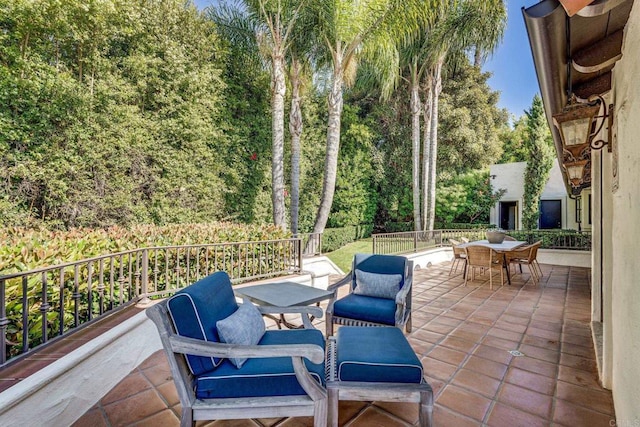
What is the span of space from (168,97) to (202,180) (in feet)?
6.91

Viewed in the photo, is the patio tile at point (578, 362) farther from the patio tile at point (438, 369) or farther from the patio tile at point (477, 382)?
the patio tile at point (438, 369)

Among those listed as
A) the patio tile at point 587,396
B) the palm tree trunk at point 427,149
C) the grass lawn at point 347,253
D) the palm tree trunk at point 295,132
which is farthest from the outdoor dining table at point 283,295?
the palm tree trunk at point 427,149

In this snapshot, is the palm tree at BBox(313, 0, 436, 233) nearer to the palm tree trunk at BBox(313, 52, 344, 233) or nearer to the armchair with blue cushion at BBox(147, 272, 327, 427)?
the palm tree trunk at BBox(313, 52, 344, 233)

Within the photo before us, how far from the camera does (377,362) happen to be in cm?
197

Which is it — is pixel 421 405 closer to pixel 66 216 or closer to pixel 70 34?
pixel 66 216

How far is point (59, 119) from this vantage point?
5.97m

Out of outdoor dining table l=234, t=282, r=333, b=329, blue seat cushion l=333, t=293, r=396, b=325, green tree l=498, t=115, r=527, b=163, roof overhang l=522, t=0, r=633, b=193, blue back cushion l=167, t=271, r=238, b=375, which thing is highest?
green tree l=498, t=115, r=527, b=163

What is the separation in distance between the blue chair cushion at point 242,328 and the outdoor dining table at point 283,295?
515 mm

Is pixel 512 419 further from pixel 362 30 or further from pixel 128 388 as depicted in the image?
pixel 362 30

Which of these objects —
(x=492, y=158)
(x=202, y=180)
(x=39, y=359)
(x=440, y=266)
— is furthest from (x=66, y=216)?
(x=492, y=158)

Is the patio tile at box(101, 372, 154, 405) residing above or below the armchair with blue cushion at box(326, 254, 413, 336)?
below

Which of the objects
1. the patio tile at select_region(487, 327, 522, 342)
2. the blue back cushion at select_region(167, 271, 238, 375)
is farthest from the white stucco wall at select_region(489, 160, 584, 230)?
the blue back cushion at select_region(167, 271, 238, 375)

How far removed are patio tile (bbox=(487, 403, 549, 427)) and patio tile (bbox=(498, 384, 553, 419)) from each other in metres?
0.06

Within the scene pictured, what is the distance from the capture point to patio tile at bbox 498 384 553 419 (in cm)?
224
